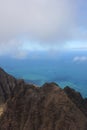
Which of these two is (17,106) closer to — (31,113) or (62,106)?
(31,113)

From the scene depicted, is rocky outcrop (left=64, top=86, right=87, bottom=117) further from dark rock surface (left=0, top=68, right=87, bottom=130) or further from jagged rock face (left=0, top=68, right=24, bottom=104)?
jagged rock face (left=0, top=68, right=24, bottom=104)

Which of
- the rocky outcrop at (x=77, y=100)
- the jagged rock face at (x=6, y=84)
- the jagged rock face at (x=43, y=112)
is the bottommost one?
the jagged rock face at (x=43, y=112)

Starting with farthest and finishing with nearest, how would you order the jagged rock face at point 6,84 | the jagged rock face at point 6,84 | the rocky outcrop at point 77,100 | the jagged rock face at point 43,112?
the jagged rock face at point 6,84, the jagged rock face at point 6,84, the rocky outcrop at point 77,100, the jagged rock face at point 43,112

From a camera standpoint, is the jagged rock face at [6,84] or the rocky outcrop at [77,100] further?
the jagged rock face at [6,84]

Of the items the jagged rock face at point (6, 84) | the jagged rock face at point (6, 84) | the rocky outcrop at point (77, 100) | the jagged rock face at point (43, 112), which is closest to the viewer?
the jagged rock face at point (43, 112)

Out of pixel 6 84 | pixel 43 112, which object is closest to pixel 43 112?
pixel 43 112

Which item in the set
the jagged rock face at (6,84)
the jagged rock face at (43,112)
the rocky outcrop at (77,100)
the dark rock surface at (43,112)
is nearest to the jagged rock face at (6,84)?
the jagged rock face at (6,84)

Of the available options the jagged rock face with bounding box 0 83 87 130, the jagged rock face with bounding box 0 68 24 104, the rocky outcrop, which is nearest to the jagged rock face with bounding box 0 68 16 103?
the jagged rock face with bounding box 0 68 24 104

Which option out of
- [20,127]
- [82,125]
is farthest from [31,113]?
[82,125]

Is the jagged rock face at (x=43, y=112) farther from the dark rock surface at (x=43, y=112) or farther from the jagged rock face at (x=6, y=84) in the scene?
the jagged rock face at (x=6, y=84)
